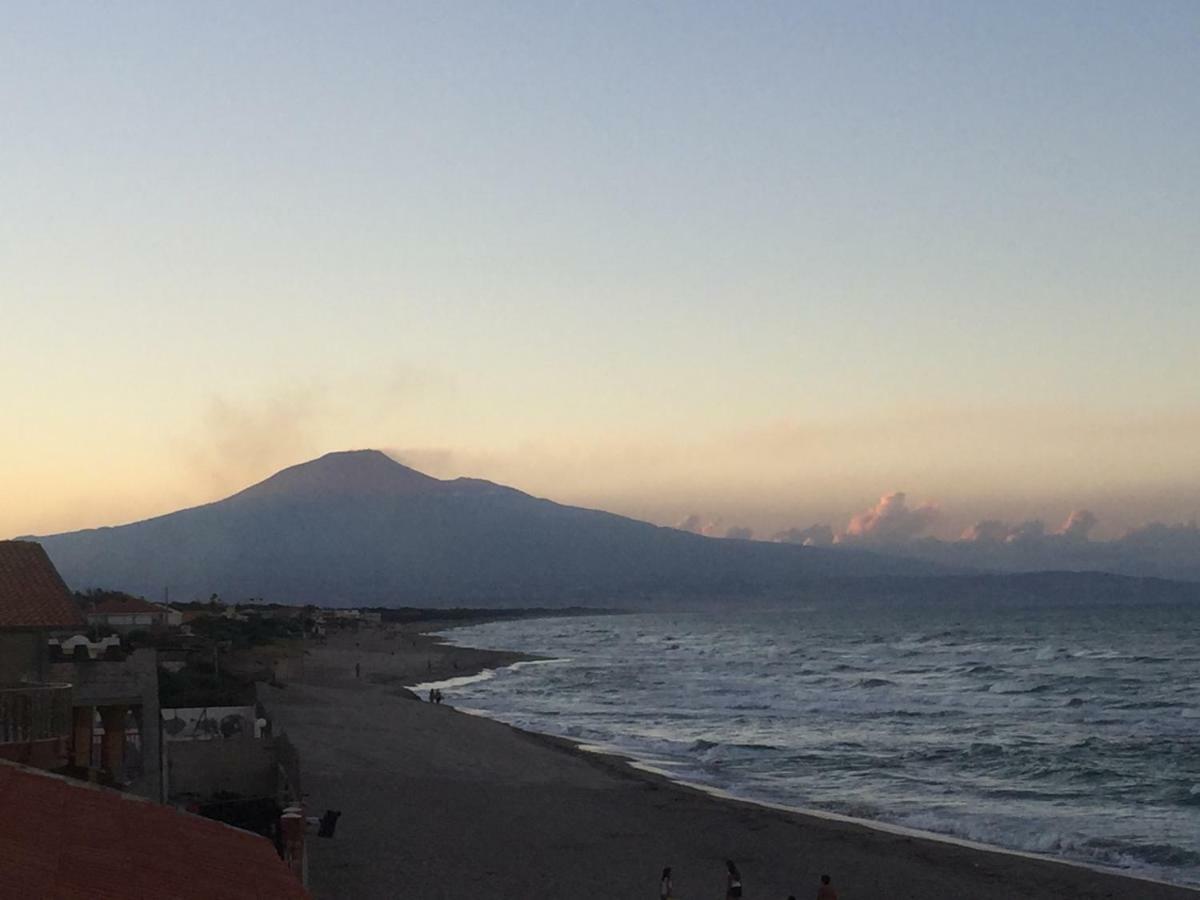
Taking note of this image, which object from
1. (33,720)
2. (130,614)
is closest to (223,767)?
(33,720)

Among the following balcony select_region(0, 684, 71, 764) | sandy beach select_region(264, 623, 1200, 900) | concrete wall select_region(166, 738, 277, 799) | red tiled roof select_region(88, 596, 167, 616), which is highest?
red tiled roof select_region(88, 596, 167, 616)

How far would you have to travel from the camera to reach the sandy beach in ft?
65.5

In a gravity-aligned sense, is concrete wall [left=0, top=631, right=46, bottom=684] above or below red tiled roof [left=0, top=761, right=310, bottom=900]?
above

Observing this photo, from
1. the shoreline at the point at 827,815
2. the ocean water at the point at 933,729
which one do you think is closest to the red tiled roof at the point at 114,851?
the shoreline at the point at 827,815

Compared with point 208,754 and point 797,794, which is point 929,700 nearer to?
point 797,794

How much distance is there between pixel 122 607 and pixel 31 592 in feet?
191

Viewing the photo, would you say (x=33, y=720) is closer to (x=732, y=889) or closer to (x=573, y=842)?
(x=732, y=889)

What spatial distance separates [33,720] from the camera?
13.8 m

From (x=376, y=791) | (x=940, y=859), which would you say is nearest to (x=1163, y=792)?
(x=940, y=859)

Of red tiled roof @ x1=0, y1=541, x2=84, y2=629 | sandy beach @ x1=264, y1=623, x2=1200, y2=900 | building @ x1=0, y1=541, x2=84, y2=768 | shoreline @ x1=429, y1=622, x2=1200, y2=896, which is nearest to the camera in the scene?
building @ x1=0, y1=541, x2=84, y2=768

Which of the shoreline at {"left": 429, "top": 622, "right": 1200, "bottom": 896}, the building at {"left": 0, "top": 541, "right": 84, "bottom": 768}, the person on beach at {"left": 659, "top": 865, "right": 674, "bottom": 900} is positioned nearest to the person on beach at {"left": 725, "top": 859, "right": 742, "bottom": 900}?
the person on beach at {"left": 659, "top": 865, "right": 674, "bottom": 900}

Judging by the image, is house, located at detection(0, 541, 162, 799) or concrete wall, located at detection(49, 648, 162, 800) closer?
house, located at detection(0, 541, 162, 799)

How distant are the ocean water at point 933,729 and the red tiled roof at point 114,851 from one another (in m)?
16.9

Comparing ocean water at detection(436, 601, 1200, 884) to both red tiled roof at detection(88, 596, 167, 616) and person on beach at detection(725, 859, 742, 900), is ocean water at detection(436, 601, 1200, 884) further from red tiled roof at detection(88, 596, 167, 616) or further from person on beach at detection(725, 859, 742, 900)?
red tiled roof at detection(88, 596, 167, 616)
